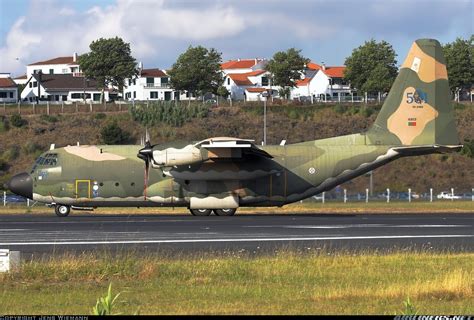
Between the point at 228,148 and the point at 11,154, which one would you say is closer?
the point at 228,148

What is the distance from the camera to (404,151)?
4456 cm

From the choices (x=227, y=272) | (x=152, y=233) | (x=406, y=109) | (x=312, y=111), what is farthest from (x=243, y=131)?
(x=227, y=272)

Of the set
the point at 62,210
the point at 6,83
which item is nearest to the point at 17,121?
the point at 62,210

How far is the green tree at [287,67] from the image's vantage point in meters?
118

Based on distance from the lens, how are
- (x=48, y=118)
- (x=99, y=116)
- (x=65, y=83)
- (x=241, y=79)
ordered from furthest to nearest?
1. (x=241, y=79)
2. (x=65, y=83)
3. (x=99, y=116)
4. (x=48, y=118)

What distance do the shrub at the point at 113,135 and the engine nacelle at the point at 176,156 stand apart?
4000 centimetres

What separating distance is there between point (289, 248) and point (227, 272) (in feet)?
20.2

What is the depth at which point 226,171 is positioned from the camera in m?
43.8

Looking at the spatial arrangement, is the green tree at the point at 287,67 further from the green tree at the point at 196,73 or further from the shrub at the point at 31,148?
the shrub at the point at 31,148

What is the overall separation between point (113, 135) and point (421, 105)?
136 ft

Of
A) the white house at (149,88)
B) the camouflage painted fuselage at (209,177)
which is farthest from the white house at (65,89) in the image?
the camouflage painted fuselage at (209,177)

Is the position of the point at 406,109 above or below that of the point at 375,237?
above

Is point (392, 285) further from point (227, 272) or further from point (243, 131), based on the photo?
point (243, 131)

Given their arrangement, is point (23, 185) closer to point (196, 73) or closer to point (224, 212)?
point (224, 212)
